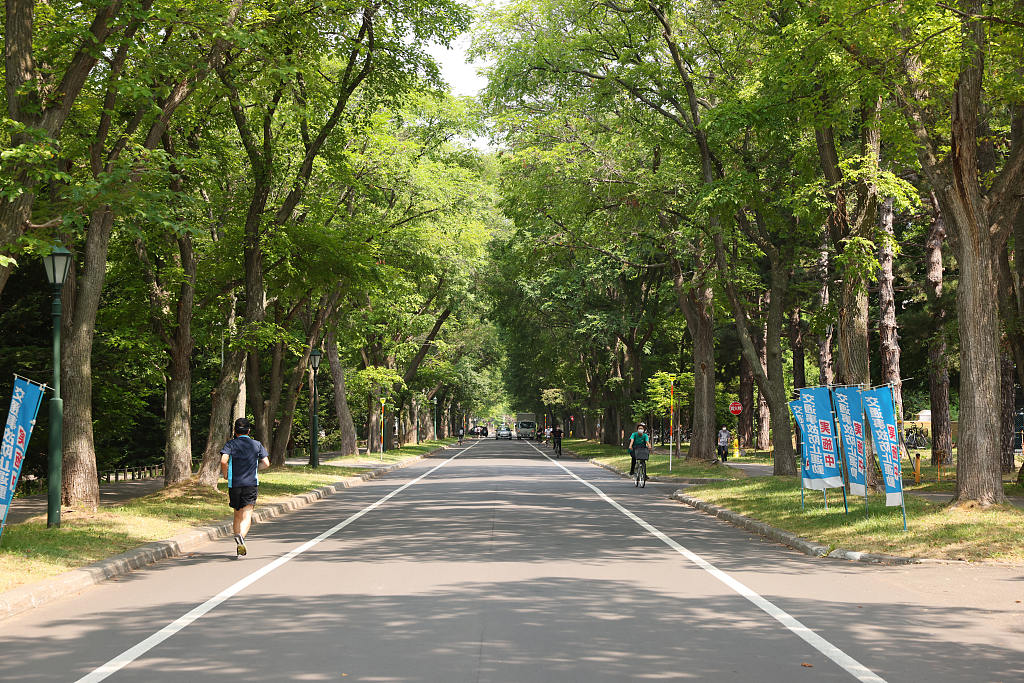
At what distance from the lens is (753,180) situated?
24.7 m

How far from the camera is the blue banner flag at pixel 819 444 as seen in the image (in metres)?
18.1

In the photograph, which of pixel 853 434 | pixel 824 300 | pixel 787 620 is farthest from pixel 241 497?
pixel 824 300

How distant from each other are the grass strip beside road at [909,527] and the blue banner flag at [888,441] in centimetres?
56

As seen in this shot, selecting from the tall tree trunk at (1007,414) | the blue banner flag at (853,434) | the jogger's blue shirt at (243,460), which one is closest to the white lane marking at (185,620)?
the jogger's blue shirt at (243,460)

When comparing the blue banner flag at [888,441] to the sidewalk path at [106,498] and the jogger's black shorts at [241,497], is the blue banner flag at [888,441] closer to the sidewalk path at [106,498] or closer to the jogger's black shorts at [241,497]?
the jogger's black shorts at [241,497]

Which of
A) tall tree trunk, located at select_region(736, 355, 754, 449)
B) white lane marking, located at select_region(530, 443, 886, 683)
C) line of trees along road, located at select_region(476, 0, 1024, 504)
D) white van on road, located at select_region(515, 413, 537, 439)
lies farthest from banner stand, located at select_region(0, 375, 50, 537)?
white van on road, located at select_region(515, 413, 537, 439)

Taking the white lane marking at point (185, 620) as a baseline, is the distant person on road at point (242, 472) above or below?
above

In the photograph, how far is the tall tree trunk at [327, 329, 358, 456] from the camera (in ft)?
147

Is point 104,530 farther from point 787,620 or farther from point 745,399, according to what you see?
point 745,399

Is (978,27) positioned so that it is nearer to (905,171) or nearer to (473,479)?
(905,171)

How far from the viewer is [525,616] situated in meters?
9.22

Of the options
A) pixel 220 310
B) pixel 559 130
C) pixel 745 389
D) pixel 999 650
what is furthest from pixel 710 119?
pixel 745 389

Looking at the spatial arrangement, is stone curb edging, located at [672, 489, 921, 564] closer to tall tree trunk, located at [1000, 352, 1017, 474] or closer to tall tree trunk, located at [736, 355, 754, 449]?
tall tree trunk, located at [1000, 352, 1017, 474]

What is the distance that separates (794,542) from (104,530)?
9905 mm
